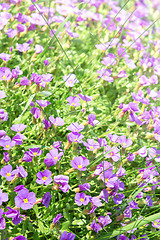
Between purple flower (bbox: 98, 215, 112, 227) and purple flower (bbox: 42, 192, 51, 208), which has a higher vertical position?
purple flower (bbox: 42, 192, 51, 208)

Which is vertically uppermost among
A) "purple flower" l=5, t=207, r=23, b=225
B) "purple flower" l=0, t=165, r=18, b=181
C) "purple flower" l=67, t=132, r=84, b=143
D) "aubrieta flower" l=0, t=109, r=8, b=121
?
"aubrieta flower" l=0, t=109, r=8, b=121

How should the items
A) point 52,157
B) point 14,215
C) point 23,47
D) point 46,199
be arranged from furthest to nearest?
point 23,47, point 52,157, point 46,199, point 14,215

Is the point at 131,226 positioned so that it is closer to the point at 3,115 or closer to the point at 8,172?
the point at 8,172

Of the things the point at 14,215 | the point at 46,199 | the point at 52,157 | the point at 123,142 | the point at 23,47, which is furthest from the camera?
the point at 23,47

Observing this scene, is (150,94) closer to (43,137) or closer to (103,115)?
(103,115)

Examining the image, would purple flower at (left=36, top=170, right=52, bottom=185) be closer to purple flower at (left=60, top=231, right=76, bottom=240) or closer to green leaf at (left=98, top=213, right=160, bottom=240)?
purple flower at (left=60, top=231, right=76, bottom=240)

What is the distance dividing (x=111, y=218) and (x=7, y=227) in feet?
2.43

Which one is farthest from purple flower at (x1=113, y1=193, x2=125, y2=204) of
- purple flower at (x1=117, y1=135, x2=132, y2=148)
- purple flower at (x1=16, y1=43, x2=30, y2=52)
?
purple flower at (x1=16, y1=43, x2=30, y2=52)

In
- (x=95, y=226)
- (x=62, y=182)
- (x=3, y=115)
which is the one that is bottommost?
(x=95, y=226)

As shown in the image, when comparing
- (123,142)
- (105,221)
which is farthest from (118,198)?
(123,142)

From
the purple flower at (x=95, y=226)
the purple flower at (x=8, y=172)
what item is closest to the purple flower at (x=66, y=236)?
the purple flower at (x=95, y=226)

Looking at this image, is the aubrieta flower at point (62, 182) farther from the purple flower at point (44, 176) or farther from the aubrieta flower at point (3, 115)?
the aubrieta flower at point (3, 115)

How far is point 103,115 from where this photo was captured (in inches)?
98.0

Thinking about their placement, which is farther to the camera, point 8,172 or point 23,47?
point 23,47
